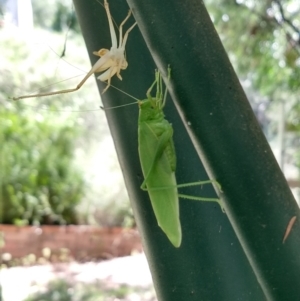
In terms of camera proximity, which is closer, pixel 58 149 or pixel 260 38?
A: pixel 260 38

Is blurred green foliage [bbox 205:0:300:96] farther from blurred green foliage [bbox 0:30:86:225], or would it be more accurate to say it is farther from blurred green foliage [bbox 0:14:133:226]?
blurred green foliage [bbox 0:30:86:225]

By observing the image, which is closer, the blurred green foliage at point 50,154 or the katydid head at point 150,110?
the katydid head at point 150,110

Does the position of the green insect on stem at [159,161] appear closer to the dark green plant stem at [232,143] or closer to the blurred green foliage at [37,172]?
the dark green plant stem at [232,143]

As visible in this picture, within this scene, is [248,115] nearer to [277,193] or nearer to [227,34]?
[277,193]

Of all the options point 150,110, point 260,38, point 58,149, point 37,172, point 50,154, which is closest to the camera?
point 150,110

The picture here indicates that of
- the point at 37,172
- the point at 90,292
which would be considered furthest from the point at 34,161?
the point at 90,292

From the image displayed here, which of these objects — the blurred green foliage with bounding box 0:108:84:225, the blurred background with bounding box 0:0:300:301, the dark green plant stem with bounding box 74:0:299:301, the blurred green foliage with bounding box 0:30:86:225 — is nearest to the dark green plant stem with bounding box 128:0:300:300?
the dark green plant stem with bounding box 74:0:299:301

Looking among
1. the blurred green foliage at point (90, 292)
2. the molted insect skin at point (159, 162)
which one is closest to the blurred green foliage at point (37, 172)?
the blurred green foliage at point (90, 292)

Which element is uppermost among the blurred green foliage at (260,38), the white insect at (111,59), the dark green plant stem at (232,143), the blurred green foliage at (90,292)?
the blurred green foliage at (260,38)

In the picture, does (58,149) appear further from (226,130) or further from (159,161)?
(226,130)

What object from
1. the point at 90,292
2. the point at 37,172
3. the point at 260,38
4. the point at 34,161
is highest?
the point at 34,161
